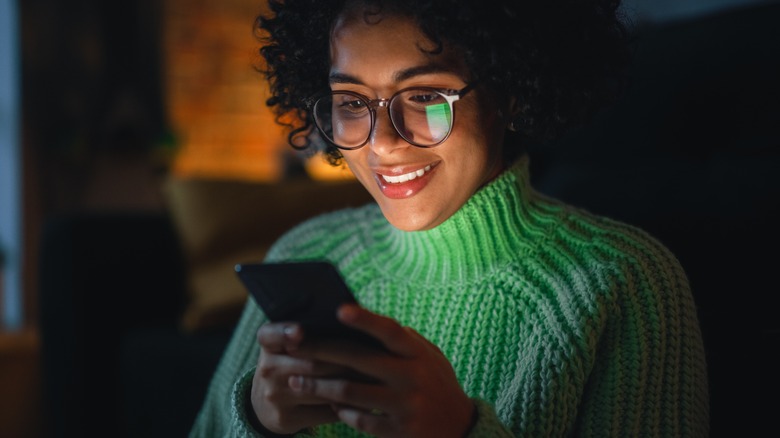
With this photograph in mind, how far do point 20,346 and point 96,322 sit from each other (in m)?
1.26

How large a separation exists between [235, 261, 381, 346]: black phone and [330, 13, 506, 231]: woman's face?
0.70 ft

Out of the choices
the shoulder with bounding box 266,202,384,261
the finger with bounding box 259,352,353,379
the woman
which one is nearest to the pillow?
the shoulder with bounding box 266,202,384,261

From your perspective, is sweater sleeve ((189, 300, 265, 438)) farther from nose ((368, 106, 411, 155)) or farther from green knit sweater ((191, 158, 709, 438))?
nose ((368, 106, 411, 155))

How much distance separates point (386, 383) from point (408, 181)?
26 cm

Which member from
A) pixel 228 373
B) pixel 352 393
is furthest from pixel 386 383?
pixel 228 373

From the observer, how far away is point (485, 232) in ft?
3.04

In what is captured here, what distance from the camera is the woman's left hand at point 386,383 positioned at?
0.62 meters

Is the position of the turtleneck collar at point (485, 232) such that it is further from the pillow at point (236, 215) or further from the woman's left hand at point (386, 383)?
the pillow at point (236, 215)

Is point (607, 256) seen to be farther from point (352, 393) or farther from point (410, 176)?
point (352, 393)

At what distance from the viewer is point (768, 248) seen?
98 centimetres

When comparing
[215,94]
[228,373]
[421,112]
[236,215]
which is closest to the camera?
[421,112]

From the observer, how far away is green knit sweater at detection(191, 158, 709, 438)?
80 cm

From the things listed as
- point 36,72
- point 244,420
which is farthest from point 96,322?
point 36,72

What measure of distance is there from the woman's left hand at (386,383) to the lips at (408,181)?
8.3 inches
